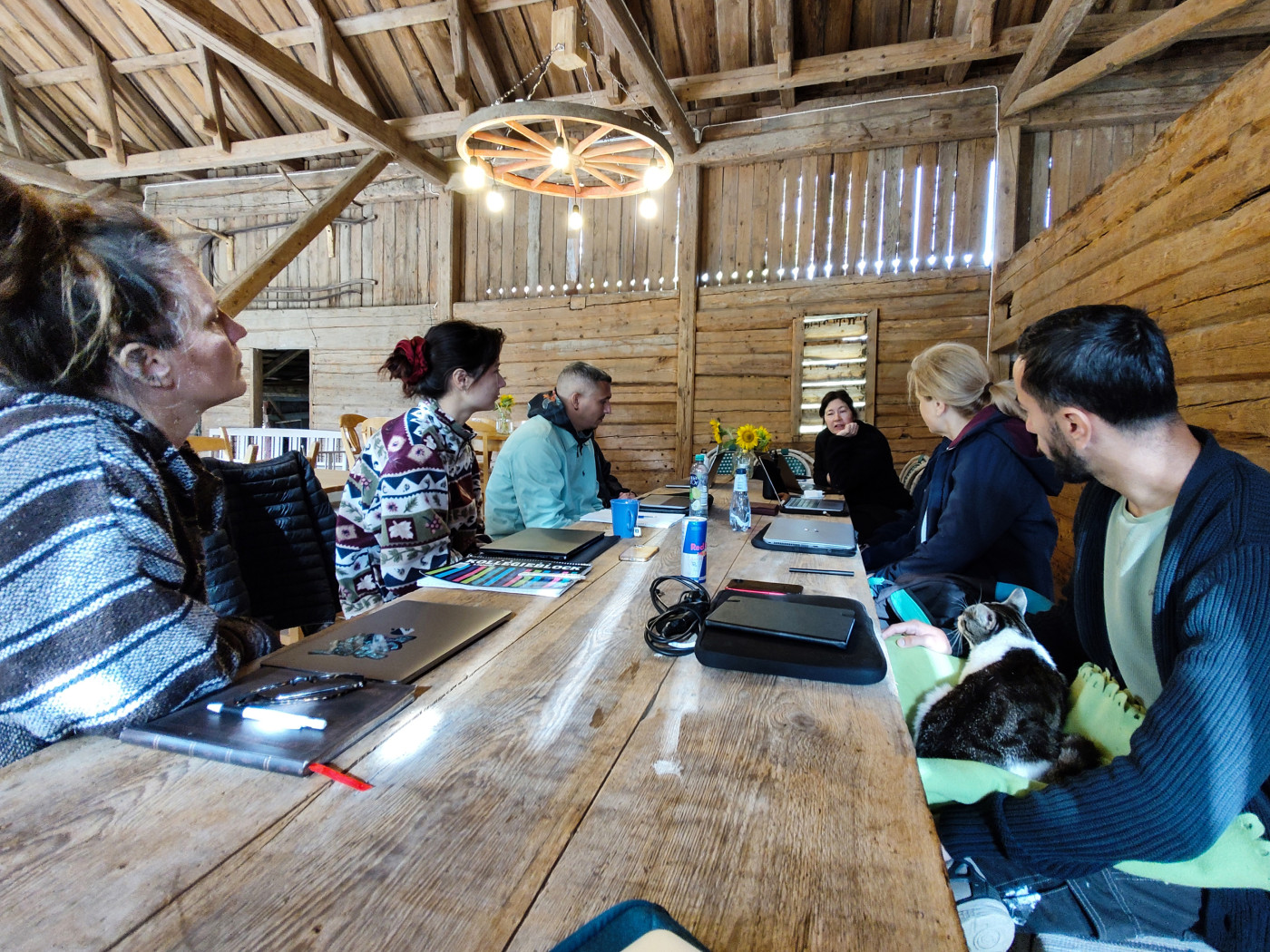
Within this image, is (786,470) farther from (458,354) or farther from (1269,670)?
(1269,670)

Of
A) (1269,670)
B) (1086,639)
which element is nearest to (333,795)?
(1269,670)

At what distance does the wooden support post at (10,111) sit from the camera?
24.3 ft

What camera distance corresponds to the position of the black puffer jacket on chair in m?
1.99

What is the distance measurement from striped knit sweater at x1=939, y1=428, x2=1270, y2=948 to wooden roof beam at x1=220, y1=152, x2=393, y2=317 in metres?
6.59

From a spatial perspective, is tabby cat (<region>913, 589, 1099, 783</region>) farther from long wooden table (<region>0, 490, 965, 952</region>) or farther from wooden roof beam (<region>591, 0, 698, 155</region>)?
wooden roof beam (<region>591, 0, 698, 155</region>)

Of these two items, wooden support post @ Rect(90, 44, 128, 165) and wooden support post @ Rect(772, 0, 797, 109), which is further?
wooden support post @ Rect(90, 44, 128, 165)

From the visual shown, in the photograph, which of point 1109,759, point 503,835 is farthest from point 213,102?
point 1109,759

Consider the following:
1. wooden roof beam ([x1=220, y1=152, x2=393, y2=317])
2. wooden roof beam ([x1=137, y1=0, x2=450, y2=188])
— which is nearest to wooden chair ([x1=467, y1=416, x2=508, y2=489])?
wooden roof beam ([x1=220, y1=152, x2=393, y2=317])

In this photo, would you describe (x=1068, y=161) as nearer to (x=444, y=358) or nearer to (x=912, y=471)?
(x=912, y=471)

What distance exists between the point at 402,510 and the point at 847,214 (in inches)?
236

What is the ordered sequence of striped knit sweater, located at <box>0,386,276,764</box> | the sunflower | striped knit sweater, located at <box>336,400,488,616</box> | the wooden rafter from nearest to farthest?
1. striped knit sweater, located at <box>0,386,276,764</box>
2. striped knit sweater, located at <box>336,400,488,616</box>
3. the sunflower
4. the wooden rafter

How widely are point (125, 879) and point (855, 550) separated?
1891mm

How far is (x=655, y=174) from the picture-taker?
4.20m

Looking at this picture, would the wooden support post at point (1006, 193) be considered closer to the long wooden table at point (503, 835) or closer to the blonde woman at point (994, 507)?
the blonde woman at point (994, 507)
